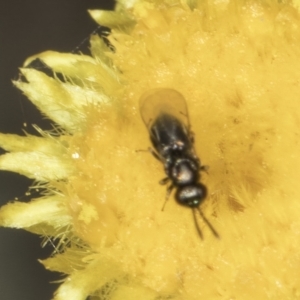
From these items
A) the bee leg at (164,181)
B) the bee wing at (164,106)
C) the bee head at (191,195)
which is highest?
the bee wing at (164,106)

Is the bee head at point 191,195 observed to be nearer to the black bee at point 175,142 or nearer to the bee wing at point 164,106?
the black bee at point 175,142

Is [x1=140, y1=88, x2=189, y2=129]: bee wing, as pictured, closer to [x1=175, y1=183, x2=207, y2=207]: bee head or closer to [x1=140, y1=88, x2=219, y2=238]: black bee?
[x1=140, y1=88, x2=219, y2=238]: black bee

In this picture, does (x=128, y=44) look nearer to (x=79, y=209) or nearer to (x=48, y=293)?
(x=79, y=209)

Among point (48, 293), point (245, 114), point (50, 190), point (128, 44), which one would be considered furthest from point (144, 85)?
point (48, 293)

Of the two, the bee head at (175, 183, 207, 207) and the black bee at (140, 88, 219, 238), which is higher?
the black bee at (140, 88, 219, 238)

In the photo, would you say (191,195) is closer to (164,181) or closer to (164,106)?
(164,181)

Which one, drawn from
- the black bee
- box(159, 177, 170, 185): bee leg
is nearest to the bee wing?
the black bee

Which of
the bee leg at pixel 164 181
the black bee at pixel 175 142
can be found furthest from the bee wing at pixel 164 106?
the bee leg at pixel 164 181
